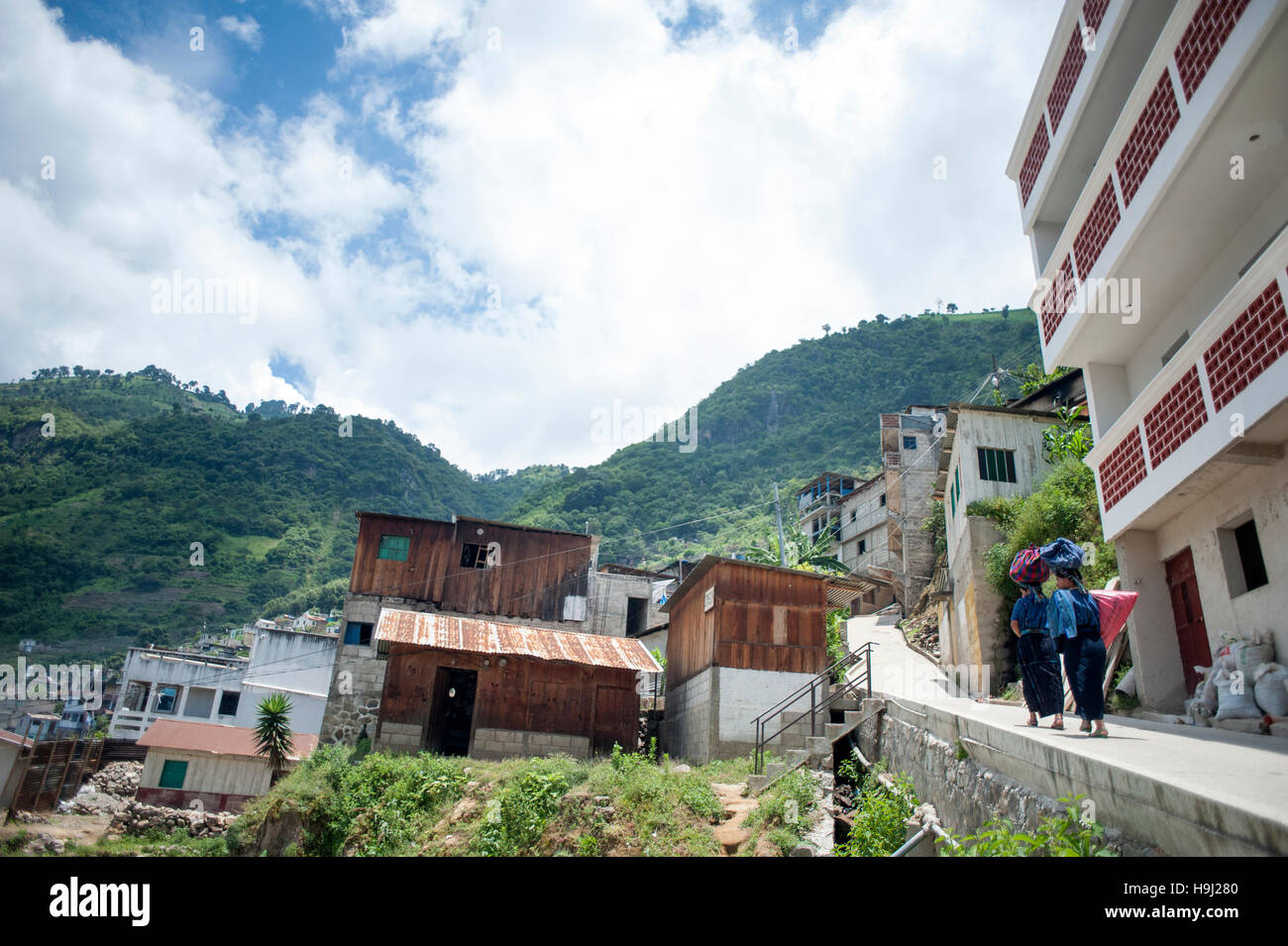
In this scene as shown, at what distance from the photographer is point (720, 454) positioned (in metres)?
97.6

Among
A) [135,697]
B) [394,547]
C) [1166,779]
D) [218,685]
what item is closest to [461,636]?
[394,547]

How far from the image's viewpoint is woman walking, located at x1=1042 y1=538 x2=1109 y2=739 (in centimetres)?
736

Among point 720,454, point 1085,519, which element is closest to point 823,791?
point 1085,519

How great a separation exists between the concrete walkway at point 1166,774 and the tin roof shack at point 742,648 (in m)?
10.8

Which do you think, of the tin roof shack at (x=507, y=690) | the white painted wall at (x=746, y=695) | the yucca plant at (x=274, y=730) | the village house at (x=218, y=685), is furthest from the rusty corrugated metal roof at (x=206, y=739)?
the white painted wall at (x=746, y=695)

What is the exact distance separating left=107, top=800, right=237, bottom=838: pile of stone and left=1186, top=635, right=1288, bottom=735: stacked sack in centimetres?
3113

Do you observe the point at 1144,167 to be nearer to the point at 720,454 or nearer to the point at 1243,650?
the point at 1243,650

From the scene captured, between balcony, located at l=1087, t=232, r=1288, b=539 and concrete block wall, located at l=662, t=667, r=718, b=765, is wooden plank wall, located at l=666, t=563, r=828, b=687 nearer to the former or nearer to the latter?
concrete block wall, located at l=662, t=667, r=718, b=765

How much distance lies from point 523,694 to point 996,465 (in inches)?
634

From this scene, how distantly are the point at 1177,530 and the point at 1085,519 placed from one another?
6.30 metres

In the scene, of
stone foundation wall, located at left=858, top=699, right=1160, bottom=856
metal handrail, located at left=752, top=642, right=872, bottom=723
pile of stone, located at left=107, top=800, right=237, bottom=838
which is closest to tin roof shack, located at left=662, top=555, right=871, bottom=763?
metal handrail, located at left=752, top=642, right=872, bottom=723

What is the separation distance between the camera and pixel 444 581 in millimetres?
27891

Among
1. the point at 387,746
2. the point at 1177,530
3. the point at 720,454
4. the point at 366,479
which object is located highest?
the point at 720,454
